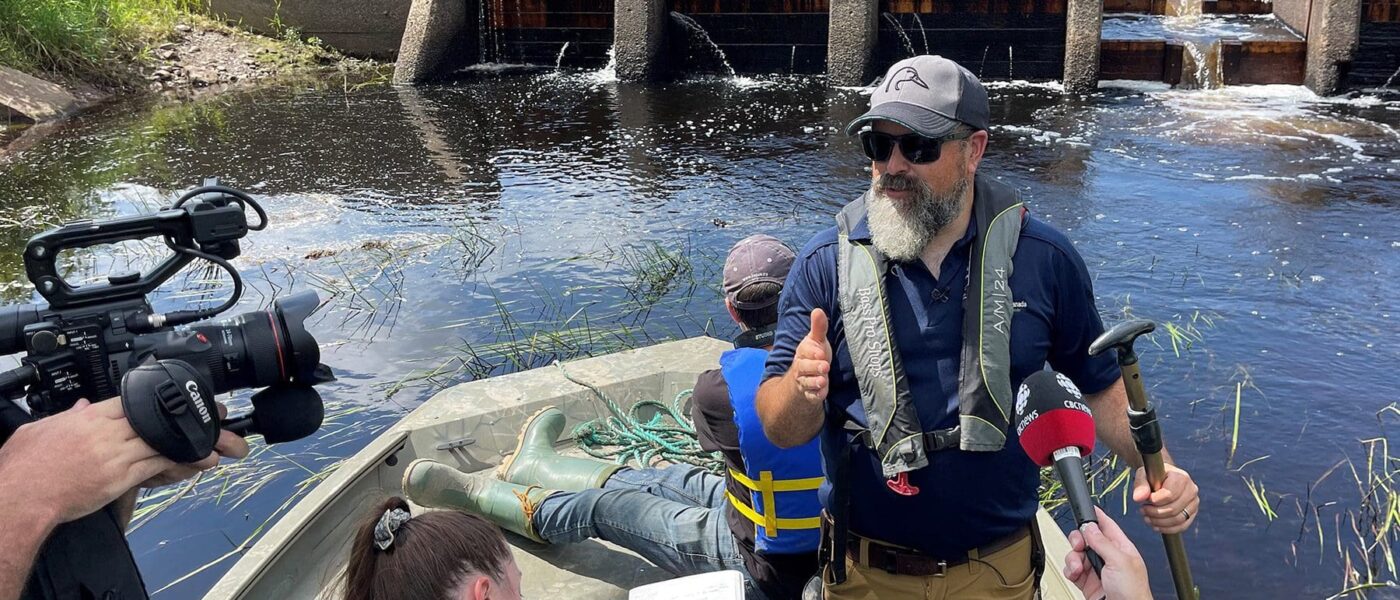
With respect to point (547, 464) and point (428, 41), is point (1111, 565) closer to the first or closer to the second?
point (547, 464)

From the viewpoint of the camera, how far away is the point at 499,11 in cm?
1716

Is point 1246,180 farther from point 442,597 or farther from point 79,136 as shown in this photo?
point 79,136

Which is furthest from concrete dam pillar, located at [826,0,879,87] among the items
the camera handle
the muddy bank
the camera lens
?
the camera lens

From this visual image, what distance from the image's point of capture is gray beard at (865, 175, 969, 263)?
2.50 m

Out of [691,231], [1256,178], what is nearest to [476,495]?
[691,231]

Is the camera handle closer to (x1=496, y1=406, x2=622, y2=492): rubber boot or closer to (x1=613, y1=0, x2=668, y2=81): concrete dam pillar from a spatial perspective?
(x1=496, y1=406, x2=622, y2=492): rubber boot

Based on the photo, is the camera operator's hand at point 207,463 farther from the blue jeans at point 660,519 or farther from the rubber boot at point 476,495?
the rubber boot at point 476,495

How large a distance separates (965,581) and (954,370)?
18.7 inches

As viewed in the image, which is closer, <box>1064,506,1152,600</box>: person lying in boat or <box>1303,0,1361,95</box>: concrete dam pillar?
<box>1064,506,1152,600</box>: person lying in boat

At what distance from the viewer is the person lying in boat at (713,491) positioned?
3078 millimetres

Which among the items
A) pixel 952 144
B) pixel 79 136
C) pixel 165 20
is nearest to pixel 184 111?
pixel 79 136

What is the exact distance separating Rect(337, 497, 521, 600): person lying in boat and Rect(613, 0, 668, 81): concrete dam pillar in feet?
45.1

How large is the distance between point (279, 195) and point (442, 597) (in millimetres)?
9315

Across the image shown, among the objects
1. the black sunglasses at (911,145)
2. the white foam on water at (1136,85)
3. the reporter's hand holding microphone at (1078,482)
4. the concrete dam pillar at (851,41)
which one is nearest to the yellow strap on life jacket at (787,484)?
the black sunglasses at (911,145)
